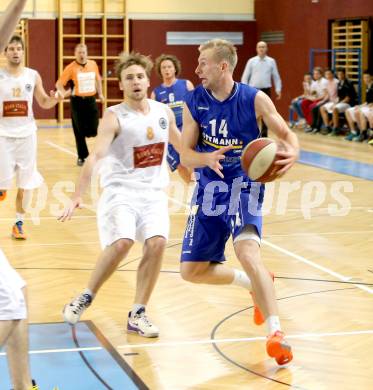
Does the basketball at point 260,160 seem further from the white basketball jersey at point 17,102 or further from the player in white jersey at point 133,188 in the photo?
the white basketball jersey at point 17,102

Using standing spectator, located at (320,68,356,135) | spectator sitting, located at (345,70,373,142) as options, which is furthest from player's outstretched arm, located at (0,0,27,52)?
standing spectator, located at (320,68,356,135)

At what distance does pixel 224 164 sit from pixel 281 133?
41 cm

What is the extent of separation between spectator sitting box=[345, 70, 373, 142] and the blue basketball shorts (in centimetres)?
1277

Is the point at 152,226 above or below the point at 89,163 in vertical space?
below

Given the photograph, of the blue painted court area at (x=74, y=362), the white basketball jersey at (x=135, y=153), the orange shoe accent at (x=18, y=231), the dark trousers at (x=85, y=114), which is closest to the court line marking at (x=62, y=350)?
the blue painted court area at (x=74, y=362)

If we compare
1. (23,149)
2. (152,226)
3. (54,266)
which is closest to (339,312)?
(152,226)

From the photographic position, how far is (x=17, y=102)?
8.84 metres

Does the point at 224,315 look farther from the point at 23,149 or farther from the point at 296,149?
the point at 23,149

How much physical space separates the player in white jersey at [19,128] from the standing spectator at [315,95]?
1175 cm

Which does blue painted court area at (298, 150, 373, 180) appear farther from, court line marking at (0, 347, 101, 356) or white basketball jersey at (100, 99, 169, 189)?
court line marking at (0, 347, 101, 356)

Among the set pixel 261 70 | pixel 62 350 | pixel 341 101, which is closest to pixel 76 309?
pixel 62 350

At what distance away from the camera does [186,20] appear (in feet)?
80.9

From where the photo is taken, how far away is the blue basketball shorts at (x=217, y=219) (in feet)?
17.3

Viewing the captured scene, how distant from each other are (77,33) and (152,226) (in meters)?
18.8
